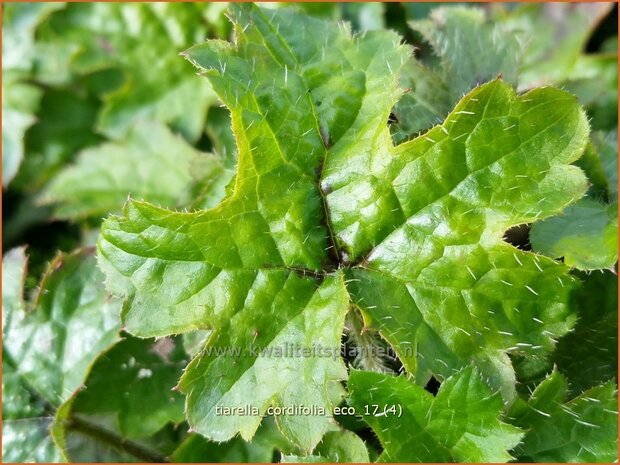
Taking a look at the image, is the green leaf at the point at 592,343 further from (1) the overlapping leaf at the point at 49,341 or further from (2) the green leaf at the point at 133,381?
(1) the overlapping leaf at the point at 49,341

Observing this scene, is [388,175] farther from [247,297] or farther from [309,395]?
[309,395]

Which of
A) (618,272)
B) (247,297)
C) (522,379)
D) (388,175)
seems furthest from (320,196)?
(618,272)

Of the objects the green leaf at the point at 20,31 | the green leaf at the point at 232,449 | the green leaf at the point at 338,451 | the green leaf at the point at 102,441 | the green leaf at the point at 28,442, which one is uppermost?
the green leaf at the point at 20,31

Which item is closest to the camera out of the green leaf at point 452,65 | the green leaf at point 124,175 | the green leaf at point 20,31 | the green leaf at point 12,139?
the green leaf at point 452,65

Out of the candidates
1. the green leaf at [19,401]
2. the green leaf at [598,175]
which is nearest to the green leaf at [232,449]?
the green leaf at [19,401]

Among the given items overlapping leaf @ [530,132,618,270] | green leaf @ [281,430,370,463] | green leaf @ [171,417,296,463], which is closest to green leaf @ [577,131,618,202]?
overlapping leaf @ [530,132,618,270]

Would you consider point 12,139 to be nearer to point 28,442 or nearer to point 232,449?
point 28,442
